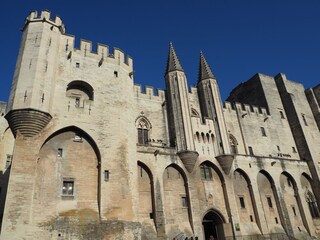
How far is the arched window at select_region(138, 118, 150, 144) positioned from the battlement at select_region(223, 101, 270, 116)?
34.8ft

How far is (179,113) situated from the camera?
25.0m

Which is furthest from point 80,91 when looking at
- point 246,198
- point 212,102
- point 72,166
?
point 246,198

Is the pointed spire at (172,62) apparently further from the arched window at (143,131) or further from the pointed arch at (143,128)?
the arched window at (143,131)

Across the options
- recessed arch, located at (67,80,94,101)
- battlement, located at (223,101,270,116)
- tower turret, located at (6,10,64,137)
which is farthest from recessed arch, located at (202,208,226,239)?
tower turret, located at (6,10,64,137)

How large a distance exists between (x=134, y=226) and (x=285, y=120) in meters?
26.0

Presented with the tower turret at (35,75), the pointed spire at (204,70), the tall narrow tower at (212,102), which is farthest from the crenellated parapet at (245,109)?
the tower turret at (35,75)

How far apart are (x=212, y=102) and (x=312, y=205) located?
50.1 ft

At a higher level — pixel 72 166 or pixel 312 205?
pixel 72 166

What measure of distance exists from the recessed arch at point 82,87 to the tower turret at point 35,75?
1.60m

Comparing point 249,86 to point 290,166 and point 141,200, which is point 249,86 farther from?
point 141,200

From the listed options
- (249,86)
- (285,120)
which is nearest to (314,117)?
(285,120)

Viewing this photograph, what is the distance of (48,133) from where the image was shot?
16.9m

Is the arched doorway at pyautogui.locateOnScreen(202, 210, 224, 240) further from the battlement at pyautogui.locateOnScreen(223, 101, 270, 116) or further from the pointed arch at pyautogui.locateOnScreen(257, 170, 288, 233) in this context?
the battlement at pyautogui.locateOnScreen(223, 101, 270, 116)

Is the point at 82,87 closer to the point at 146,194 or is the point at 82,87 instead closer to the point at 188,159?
the point at 146,194
